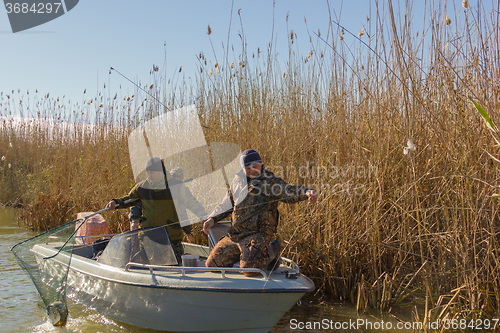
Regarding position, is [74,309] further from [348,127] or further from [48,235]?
[348,127]

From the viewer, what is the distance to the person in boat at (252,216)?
3164 mm

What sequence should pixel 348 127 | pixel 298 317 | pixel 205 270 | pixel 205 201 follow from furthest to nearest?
pixel 205 201
pixel 348 127
pixel 298 317
pixel 205 270

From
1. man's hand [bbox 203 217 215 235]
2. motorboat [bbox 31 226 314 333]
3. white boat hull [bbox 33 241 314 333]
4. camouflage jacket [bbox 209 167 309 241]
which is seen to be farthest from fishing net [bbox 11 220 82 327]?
camouflage jacket [bbox 209 167 309 241]

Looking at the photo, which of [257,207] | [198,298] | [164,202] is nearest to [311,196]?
[257,207]

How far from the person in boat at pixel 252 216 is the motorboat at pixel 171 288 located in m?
0.15

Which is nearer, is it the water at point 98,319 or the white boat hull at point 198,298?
the white boat hull at point 198,298

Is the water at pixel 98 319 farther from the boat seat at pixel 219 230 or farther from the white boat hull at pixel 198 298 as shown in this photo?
the boat seat at pixel 219 230

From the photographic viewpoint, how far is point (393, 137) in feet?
12.1

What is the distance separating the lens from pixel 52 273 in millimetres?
3928

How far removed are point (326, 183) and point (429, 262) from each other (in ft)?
3.92

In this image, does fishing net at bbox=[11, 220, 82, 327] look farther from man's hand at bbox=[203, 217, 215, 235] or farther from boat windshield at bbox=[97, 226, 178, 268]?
man's hand at bbox=[203, 217, 215, 235]

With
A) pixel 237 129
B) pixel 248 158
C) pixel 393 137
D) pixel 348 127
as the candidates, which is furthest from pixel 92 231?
pixel 393 137

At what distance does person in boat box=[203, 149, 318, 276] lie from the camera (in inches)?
125

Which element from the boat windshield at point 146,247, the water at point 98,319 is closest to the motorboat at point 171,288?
the boat windshield at point 146,247
